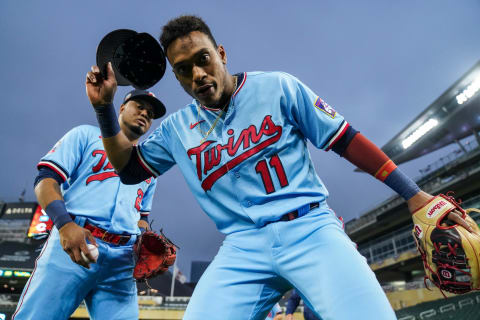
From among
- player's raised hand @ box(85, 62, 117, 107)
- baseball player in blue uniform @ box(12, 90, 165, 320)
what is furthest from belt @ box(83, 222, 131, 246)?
player's raised hand @ box(85, 62, 117, 107)

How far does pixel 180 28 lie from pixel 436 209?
156 centimetres

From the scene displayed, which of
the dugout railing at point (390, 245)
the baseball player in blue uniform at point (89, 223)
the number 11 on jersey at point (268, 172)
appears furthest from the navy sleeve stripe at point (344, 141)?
the dugout railing at point (390, 245)

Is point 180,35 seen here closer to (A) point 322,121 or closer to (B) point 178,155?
(B) point 178,155

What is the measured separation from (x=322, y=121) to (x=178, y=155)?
0.84 metres

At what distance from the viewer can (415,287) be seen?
18969mm

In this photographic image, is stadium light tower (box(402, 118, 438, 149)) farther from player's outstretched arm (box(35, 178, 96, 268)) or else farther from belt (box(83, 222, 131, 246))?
player's outstretched arm (box(35, 178, 96, 268))

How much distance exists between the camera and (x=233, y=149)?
168cm

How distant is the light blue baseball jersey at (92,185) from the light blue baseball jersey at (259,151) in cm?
113

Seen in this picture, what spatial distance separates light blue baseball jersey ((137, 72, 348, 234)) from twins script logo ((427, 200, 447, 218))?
0.46 metres

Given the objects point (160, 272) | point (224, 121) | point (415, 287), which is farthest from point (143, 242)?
point (415, 287)

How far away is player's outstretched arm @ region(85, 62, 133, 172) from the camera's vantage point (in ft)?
5.68

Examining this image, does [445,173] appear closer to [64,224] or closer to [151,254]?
[151,254]

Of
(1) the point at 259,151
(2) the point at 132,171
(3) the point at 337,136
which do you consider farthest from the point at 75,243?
(3) the point at 337,136

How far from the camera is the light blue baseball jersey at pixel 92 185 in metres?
2.62
